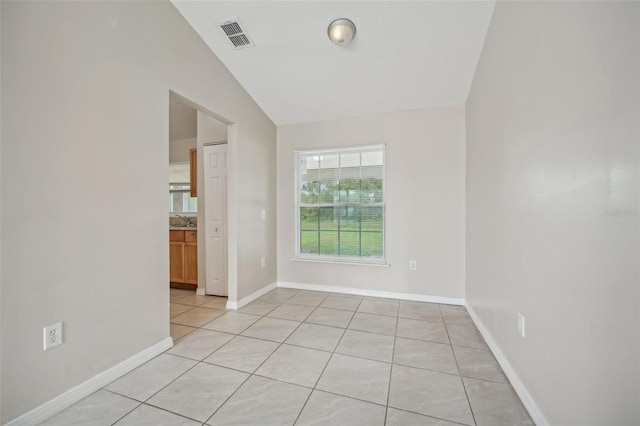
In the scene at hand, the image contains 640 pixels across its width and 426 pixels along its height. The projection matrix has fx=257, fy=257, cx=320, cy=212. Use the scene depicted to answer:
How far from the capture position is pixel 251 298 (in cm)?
321

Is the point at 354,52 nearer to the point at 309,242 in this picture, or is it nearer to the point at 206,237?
the point at 309,242

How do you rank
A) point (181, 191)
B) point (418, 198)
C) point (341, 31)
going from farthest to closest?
point (181, 191) → point (418, 198) → point (341, 31)

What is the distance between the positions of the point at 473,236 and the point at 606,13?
2080 mm

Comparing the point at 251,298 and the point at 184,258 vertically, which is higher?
the point at 184,258

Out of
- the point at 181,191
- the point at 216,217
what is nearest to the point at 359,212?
the point at 216,217

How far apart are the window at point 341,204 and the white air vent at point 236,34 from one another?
151 cm

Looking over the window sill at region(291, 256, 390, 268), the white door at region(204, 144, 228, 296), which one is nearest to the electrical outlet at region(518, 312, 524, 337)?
the window sill at region(291, 256, 390, 268)

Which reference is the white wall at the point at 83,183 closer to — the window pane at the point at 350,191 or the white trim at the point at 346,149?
the white trim at the point at 346,149

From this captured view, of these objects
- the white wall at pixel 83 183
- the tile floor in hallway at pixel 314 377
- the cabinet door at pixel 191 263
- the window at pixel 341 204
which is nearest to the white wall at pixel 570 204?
the tile floor in hallway at pixel 314 377

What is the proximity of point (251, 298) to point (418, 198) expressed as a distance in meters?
2.41

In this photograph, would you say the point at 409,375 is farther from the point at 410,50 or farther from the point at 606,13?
the point at 410,50

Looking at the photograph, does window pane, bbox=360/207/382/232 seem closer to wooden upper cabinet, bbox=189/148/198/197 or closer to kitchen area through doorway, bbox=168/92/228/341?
kitchen area through doorway, bbox=168/92/228/341

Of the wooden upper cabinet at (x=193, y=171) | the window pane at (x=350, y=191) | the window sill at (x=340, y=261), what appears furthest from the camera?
the wooden upper cabinet at (x=193, y=171)

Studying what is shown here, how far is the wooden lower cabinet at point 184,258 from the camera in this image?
144 inches
